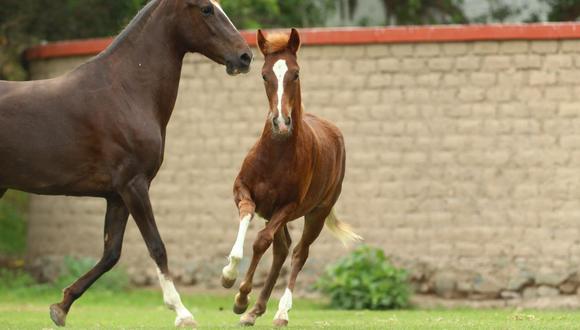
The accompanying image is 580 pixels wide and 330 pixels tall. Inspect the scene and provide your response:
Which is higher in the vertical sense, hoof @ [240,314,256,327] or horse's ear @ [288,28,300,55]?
horse's ear @ [288,28,300,55]

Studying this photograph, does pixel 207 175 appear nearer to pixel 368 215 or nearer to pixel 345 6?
pixel 368 215

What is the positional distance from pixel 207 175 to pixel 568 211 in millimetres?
4664

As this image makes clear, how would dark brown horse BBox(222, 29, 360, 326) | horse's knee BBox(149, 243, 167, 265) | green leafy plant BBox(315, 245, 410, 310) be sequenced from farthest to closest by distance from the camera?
green leafy plant BBox(315, 245, 410, 310) → horse's knee BBox(149, 243, 167, 265) → dark brown horse BBox(222, 29, 360, 326)

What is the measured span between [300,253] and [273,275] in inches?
20.1

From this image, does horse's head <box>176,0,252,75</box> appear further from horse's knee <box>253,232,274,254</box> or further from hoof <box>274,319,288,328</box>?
hoof <box>274,319,288,328</box>

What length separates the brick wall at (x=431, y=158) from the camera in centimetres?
1642

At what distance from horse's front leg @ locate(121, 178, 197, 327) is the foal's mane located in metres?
1.40

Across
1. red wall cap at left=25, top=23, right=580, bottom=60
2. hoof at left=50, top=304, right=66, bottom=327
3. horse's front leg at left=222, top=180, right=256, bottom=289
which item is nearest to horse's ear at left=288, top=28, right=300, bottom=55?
horse's front leg at left=222, top=180, right=256, bottom=289

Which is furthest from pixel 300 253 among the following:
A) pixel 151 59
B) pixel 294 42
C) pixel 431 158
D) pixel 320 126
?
pixel 431 158

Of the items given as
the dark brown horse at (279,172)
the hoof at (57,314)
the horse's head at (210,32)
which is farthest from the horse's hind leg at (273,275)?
the horse's head at (210,32)

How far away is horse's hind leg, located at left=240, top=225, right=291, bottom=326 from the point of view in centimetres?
1091

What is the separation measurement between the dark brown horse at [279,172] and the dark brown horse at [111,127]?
1.40ft

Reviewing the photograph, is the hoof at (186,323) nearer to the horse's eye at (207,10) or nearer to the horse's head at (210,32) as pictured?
the horse's head at (210,32)

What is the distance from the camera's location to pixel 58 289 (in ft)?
59.0
